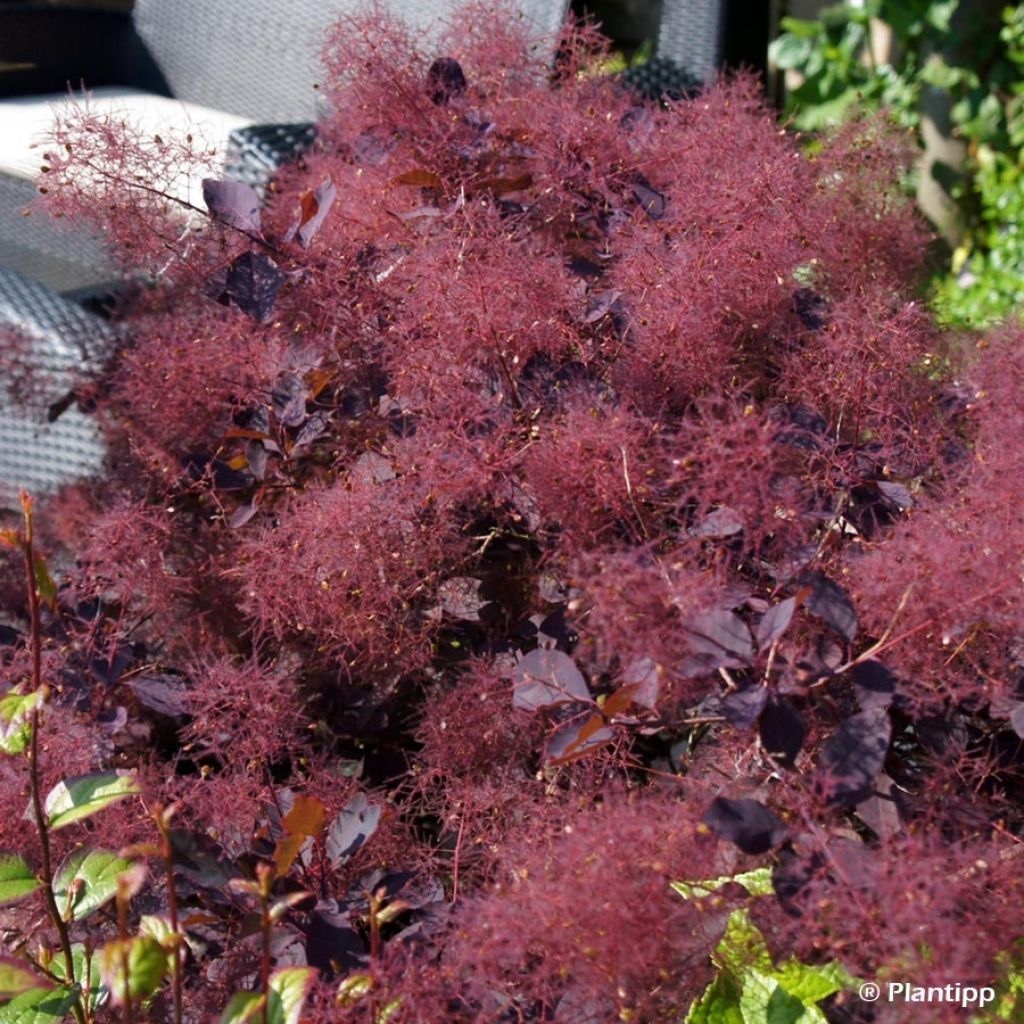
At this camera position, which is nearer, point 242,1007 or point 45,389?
point 242,1007

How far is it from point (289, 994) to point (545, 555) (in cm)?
45

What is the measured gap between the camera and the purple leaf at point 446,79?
4.44 ft

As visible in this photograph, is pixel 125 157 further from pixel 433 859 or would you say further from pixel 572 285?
pixel 433 859

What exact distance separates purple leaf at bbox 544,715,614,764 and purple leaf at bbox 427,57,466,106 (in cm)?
81

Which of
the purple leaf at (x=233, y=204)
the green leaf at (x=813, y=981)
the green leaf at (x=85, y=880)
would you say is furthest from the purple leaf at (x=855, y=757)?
the purple leaf at (x=233, y=204)

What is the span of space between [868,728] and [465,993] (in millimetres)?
369

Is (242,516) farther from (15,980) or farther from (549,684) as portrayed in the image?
(15,980)

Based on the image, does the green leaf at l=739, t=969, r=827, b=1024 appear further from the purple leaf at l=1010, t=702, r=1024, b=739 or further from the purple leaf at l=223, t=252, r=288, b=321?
the purple leaf at l=223, t=252, r=288, b=321

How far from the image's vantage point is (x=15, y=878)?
36.9 inches

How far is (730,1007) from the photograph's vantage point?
0.97 meters

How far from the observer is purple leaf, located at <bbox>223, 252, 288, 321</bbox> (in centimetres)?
119

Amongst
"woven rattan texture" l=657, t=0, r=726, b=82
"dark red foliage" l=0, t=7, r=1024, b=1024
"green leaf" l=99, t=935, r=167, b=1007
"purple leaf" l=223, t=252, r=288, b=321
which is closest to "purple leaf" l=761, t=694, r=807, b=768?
"dark red foliage" l=0, t=7, r=1024, b=1024

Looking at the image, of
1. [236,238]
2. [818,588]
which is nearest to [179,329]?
[236,238]

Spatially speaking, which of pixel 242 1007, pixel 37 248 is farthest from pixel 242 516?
pixel 37 248
